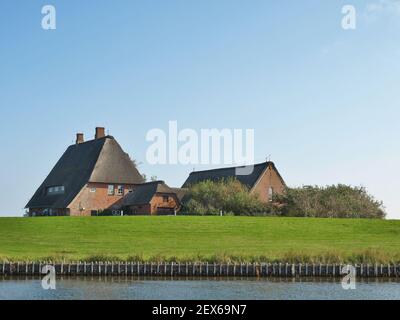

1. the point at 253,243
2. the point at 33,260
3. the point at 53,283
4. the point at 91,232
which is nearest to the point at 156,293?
the point at 53,283

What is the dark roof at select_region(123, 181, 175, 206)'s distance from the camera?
78.3 m

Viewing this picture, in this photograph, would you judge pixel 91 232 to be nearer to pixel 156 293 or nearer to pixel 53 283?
pixel 53 283

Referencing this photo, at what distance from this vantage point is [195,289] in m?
31.6

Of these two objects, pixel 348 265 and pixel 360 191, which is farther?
pixel 360 191

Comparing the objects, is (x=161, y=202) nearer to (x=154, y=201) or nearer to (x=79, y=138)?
(x=154, y=201)

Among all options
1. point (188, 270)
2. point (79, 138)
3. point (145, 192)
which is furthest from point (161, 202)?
point (188, 270)

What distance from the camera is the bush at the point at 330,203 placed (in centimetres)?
7444

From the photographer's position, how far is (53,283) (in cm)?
3366

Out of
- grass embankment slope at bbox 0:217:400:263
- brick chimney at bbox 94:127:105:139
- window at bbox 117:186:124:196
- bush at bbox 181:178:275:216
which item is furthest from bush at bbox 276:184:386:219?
brick chimney at bbox 94:127:105:139

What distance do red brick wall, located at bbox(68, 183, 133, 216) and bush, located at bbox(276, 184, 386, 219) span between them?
21374 millimetres

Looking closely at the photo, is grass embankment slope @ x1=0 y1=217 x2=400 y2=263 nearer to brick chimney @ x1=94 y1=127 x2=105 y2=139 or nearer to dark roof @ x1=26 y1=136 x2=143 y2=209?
dark roof @ x1=26 y1=136 x2=143 y2=209

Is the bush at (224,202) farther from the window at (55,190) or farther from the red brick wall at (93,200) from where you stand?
the window at (55,190)
